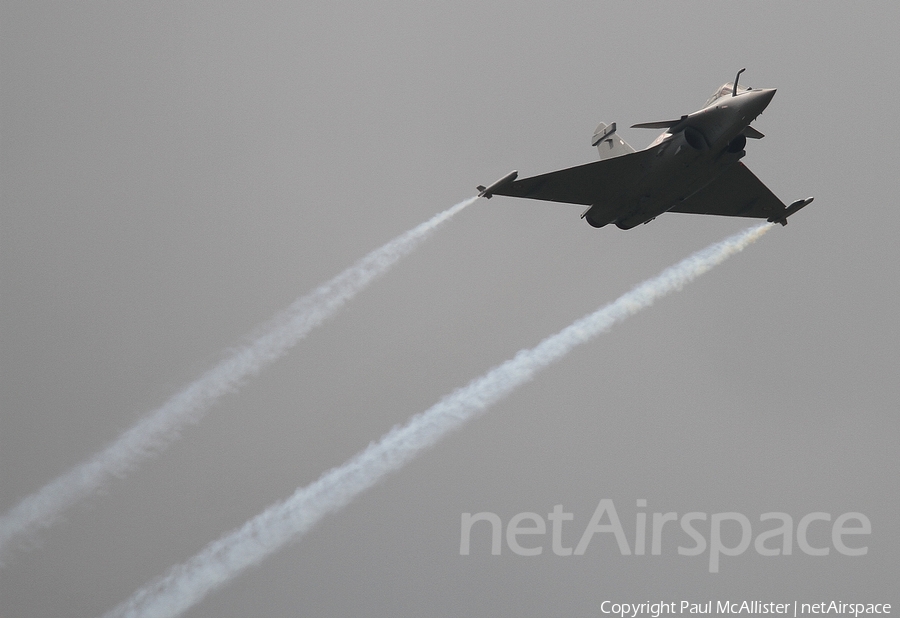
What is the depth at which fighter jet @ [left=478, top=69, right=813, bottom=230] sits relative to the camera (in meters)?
34.0

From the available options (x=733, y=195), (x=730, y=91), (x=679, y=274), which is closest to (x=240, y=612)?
(x=679, y=274)

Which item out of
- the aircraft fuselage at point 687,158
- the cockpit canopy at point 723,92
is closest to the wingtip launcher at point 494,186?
the aircraft fuselage at point 687,158

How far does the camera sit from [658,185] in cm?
3638

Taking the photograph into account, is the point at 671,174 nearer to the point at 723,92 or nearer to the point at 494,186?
the point at 723,92

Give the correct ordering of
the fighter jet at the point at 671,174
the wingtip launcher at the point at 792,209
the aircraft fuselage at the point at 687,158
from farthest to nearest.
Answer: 1. the wingtip launcher at the point at 792,209
2. the fighter jet at the point at 671,174
3. the aircraft fuselage at the point at 687,158

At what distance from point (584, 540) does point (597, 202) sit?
4716cm

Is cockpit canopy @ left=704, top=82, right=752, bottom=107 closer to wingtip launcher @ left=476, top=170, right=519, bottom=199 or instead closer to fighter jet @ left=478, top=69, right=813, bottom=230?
fighter jet @ left=478, top=69, right=813, bottom=230

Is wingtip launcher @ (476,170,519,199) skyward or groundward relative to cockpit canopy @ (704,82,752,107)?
groundward

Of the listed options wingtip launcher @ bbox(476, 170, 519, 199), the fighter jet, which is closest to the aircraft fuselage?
the fighter jet

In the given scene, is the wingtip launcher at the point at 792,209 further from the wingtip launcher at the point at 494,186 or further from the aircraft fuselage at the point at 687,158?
the wingtip launcher at the point at 494,186

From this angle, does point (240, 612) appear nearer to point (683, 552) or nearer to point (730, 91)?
point (683, 552)

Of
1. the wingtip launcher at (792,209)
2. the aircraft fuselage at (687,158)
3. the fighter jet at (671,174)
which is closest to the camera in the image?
the aircraft fuselage at (687,158)

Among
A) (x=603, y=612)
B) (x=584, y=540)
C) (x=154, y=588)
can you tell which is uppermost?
(x=584, y=540)

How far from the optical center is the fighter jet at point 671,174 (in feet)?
111
